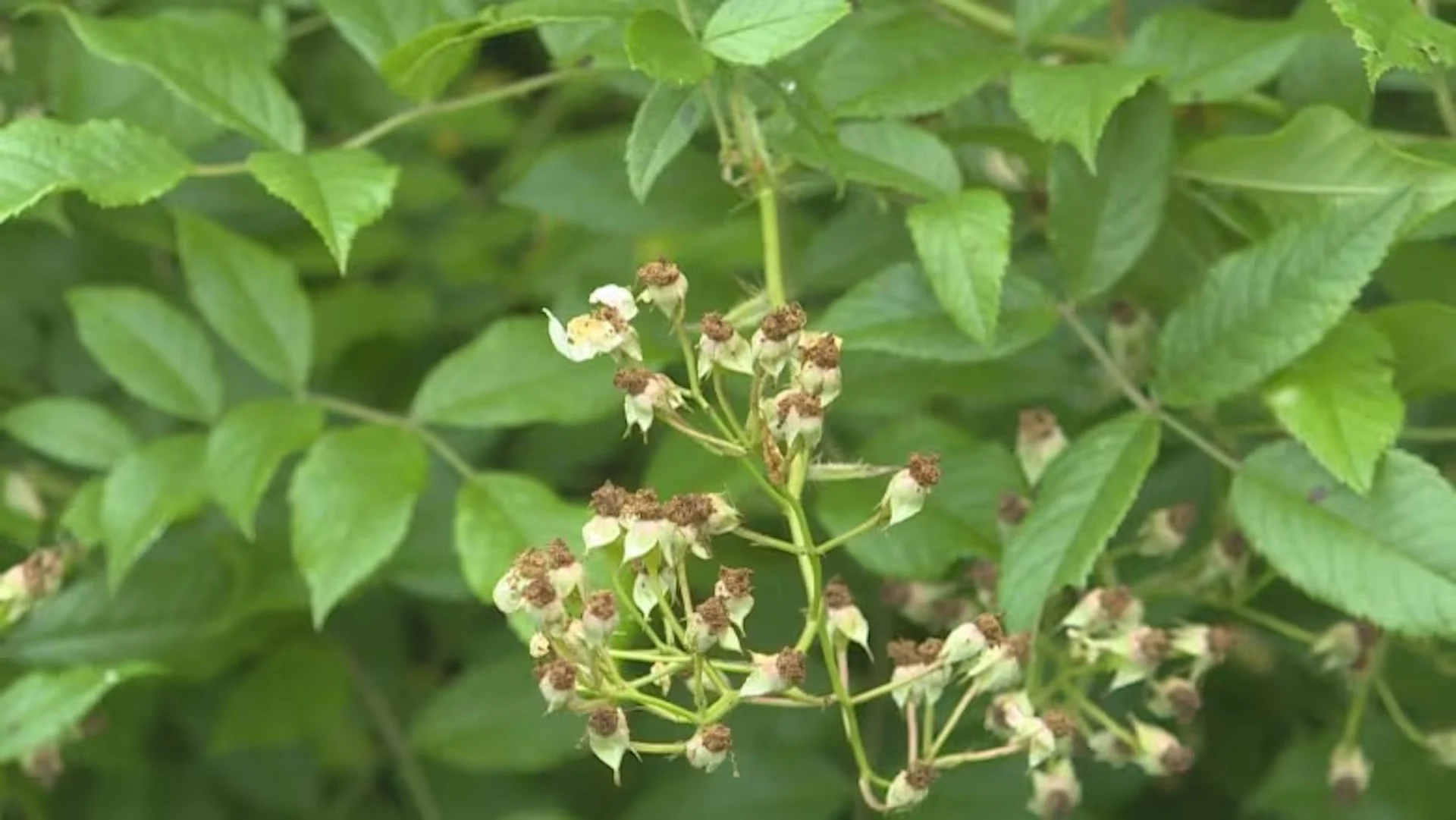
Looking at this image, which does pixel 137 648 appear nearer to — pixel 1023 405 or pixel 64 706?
pixel 64 706

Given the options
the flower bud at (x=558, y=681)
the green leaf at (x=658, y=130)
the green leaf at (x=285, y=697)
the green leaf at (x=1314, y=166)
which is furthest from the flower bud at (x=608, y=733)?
the green leaf at (x=285, y=697)

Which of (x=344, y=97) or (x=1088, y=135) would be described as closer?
(x=1088, y=135)

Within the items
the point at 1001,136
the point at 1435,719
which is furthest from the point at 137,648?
the point at 1435,719

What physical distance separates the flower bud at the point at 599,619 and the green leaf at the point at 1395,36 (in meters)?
0.39

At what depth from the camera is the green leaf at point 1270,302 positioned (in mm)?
874

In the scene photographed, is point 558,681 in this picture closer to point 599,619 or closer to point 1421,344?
point 599,619

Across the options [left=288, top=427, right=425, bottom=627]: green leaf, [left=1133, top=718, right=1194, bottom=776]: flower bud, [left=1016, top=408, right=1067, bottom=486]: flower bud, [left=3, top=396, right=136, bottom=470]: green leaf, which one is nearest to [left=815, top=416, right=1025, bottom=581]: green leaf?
[left=1016, top=408, right=1067, bottom=486]: flower bud

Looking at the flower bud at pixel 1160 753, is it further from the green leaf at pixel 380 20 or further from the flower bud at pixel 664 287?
the green leaf at pixel 380 20

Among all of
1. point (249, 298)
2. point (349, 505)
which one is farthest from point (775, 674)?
point (249, 298)

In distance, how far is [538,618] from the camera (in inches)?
27.9

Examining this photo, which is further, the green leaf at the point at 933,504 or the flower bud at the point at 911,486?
the green leaf at the point at 933,504

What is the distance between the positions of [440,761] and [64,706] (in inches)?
15.7

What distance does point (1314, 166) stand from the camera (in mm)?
944

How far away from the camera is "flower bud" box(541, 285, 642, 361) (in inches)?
29.3
